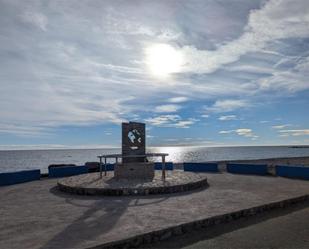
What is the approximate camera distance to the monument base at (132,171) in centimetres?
1780

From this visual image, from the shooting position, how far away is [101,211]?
1082cm

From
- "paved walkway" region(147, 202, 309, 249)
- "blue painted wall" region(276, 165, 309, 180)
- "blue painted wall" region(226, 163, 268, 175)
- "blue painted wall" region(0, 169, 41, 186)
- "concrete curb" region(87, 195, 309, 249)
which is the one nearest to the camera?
"concrete curb" region(87, 195, 309, 249)

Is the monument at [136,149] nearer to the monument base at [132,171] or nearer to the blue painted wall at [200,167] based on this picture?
the monument base at [132,171]

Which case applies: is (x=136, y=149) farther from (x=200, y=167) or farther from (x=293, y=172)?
(x=293, y=172)

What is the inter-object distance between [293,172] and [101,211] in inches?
537

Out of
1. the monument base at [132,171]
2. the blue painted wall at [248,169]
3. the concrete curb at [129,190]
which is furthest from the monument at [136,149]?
the blue painted wall at [248,169]

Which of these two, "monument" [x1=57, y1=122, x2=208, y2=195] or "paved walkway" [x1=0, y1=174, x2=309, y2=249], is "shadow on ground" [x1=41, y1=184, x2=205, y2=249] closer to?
"paved walkway" [x1=0, y1=174, x2=309, y2=249]

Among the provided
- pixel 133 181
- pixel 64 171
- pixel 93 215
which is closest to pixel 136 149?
pixel 133 181

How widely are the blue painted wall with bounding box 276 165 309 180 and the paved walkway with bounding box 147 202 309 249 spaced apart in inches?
364

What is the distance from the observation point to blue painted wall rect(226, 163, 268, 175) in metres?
22.2

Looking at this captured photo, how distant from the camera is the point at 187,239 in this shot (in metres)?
8.37

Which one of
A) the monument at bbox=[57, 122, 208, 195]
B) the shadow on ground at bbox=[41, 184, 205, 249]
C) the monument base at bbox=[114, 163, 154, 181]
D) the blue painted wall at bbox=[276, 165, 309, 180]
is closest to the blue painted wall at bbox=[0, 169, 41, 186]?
the monument at bbox=[57, 122, 208, 195]

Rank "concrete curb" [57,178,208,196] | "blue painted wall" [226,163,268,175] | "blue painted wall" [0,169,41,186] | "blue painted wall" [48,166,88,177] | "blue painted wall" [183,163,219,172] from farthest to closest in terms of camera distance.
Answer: "blue painted wall" [183,163,219,172], "blue painted wall" [48,166,88,177], "blue painted wall" [226,163,268,175], "blue painted wall" [0,169,41,186], "concrete curb" [57,178,208,196]

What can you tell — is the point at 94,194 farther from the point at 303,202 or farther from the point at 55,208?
the point at 303,202
